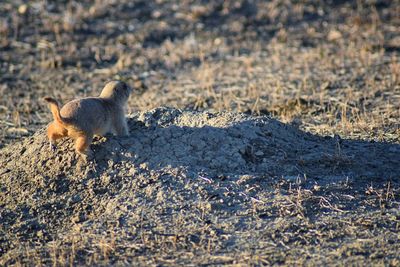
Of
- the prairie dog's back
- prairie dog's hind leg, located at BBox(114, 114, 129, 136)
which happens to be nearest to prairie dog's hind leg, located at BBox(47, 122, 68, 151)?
the prairie dog's back

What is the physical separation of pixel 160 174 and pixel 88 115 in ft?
3.14

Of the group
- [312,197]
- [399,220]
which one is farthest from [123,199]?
[399,220]

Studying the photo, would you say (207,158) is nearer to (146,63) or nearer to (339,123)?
(339,123)

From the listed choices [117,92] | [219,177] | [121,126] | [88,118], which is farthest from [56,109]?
[219,177]

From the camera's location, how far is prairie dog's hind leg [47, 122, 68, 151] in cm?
725

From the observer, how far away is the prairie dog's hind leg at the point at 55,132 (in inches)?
285

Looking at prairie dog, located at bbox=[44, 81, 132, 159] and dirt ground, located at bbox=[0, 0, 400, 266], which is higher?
prairie dog, located at bbox=[44, 81, 132, 159]

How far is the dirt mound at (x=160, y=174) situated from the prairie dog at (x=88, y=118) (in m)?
0.20

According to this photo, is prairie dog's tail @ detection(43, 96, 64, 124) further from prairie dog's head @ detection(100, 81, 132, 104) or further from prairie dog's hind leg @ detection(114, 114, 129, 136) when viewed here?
prairie dog's head @ detection(100, 81, 132, 104)

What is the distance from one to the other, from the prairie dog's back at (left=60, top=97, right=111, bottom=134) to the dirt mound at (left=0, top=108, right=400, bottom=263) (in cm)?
32

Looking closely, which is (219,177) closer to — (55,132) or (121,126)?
(121,126)

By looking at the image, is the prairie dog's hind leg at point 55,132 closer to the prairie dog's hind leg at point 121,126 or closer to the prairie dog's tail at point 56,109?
the prairie dog's tail at point 56,109

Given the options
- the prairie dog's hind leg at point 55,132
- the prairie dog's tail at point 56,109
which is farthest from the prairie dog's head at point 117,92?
the prairie dog's tail at point 56,109

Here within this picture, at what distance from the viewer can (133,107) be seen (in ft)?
37.7
